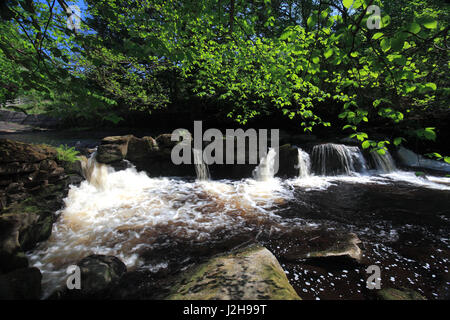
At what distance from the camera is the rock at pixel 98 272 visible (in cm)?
269

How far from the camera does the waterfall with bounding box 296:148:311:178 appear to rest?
966 cm

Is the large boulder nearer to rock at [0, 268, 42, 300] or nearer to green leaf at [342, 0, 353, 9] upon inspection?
rock at [0, 268, 42, 300]

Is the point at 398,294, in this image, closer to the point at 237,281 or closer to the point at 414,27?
the point at 237,281

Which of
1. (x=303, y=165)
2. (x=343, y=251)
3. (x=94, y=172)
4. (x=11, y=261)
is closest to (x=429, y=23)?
(x=343, y=251)

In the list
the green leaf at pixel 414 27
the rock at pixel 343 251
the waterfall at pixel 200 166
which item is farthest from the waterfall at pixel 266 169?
the green leaf at pixel 414 27

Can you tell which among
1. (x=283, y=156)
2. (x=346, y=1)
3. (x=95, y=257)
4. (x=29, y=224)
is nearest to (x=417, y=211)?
(x=283, y=156)

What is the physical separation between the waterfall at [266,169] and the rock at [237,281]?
647 cm

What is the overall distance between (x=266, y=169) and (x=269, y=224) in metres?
4.97

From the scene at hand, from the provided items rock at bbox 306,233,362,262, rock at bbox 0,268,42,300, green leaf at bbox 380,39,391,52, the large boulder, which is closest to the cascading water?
rock at bbox 0,268,42,300

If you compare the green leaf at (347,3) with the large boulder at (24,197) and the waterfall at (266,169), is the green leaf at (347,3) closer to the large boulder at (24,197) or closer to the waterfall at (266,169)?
the large boulder at (24,197)

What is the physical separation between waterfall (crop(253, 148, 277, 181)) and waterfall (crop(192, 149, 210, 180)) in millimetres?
2643

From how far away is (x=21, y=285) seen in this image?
8.36 ft

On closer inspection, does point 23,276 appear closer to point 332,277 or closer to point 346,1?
point 332,277
